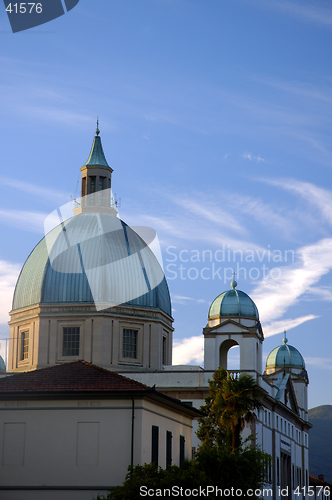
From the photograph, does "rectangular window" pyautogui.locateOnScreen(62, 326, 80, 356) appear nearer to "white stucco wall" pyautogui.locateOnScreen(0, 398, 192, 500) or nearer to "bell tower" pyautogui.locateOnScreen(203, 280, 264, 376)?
"bell tower" pyautogui.locateOnScreen(203, 280, 264, 376)

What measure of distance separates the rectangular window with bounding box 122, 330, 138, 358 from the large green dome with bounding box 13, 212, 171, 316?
2522 mm

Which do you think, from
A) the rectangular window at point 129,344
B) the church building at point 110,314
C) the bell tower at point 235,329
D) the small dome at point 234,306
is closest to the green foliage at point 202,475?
the church building at point 110,314

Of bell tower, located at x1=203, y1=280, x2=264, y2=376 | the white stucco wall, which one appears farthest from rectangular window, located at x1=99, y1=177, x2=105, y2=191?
the white stucco wall

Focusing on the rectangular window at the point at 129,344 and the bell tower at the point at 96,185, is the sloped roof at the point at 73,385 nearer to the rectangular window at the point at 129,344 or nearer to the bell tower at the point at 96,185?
the rectangular window at the point at 129,344

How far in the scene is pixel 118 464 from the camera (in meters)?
39.7

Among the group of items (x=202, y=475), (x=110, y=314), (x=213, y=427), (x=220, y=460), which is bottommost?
(x=202, y=475)

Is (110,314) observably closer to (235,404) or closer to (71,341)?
(71,341)

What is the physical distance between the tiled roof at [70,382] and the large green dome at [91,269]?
92.5ft

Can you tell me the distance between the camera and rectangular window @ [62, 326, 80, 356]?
230 ft

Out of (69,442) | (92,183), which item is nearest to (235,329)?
(92,183)

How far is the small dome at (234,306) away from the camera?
2926 inches

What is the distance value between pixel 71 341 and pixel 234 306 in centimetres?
1445

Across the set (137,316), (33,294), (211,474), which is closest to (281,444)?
(137,316)

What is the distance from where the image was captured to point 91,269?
73.2 m
